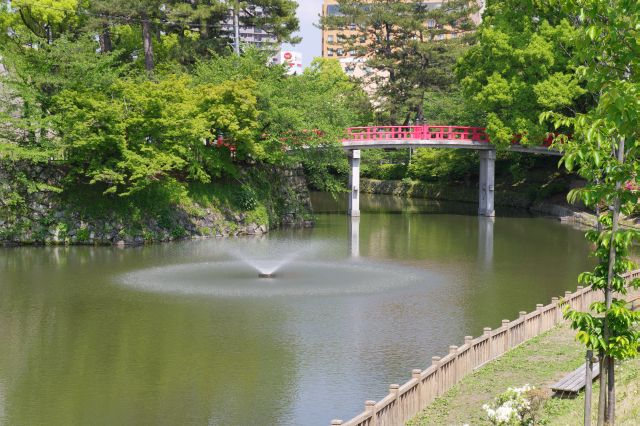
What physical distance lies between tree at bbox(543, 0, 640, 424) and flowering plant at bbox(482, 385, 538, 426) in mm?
1357

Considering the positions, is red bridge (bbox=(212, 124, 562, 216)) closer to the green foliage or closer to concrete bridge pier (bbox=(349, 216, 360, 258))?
concrete bridge pier (bbox=(349, 216, 360, 258))

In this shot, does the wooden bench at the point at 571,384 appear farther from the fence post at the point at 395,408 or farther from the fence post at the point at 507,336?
the fence post at the point at 395,408

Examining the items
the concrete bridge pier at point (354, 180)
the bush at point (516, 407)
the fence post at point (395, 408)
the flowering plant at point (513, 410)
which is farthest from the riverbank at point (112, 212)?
the flowering plant at point (513, 410)

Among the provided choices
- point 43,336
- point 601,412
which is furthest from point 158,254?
point 601,412

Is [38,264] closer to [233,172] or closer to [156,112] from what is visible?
[156,112]

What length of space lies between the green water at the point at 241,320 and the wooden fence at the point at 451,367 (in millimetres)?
2186

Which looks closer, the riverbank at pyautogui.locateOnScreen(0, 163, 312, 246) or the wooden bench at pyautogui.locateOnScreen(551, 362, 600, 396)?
the wooden bench at pyautogui.locateOnScreen(551, 362, 600, 396)

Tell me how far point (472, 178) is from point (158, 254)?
4262cm

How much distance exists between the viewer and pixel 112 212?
138 ft

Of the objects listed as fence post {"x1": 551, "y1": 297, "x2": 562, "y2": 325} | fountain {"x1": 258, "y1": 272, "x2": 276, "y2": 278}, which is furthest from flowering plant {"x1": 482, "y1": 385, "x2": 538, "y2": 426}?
fountain {"x1": 258, "y1": 272, "x2": 276, "y2": 278}

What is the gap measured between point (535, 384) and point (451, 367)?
2105 mm

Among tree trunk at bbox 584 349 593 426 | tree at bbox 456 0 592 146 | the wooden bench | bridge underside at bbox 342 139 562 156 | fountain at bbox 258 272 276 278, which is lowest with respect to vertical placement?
fountain at bbox 258 272 276 278

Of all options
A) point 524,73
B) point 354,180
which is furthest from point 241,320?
point 524,73

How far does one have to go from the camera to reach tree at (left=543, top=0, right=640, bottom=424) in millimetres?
8672
